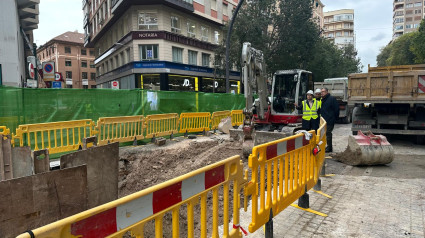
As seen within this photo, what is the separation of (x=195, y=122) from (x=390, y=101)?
7540 mm

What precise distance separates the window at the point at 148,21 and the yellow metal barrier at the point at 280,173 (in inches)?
965

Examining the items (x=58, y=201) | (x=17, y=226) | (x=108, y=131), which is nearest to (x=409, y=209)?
(x=58, y=201)

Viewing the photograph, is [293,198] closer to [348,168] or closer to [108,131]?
[348,168]

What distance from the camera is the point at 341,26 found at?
9250 centimetres

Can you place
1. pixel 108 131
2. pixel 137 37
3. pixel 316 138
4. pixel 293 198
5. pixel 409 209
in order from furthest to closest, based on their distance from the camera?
pixel 137 37 → pixel 108 131 → pixel 316 138 → pixel 409 209 → pixel 293 198

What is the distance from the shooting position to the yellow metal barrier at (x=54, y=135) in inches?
273

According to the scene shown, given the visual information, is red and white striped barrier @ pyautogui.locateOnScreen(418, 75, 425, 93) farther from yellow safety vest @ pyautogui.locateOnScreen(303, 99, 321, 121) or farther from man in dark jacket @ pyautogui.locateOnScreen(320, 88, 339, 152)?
yellow safety vest @ pyautogui.locateOnScreen(303, 99, 321, 121)

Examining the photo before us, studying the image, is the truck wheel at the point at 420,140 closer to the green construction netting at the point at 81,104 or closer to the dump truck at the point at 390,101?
the dump truck at the point at 390,101

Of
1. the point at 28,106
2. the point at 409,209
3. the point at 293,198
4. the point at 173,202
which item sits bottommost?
the point at 409,209

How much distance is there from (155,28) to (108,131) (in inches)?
760

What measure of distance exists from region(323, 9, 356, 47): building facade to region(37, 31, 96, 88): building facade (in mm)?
75593

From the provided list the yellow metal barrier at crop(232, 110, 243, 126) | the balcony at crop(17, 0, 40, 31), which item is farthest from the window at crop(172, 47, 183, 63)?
the yellow metal barrier at crop(232, 110, 243, 126)

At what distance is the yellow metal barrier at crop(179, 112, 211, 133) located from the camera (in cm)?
1197

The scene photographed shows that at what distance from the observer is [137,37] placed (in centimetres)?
2541
